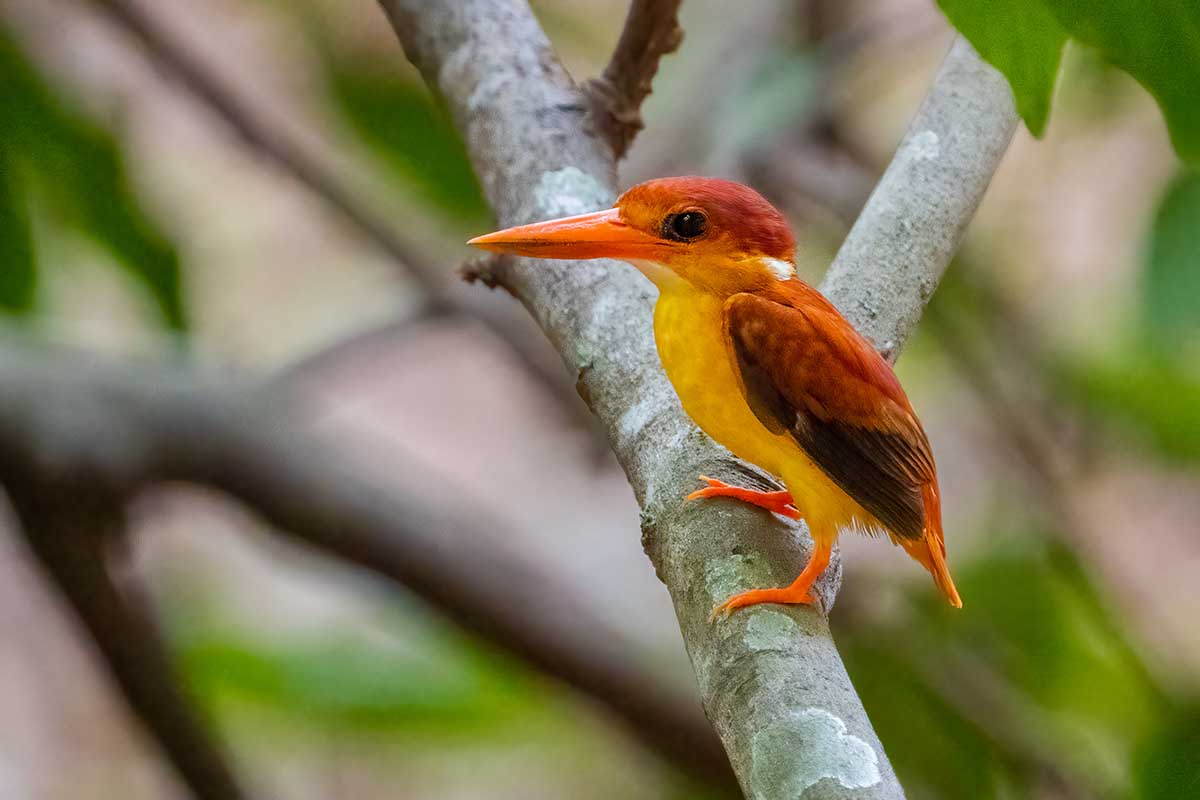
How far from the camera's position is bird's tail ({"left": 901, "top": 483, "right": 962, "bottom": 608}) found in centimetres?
152

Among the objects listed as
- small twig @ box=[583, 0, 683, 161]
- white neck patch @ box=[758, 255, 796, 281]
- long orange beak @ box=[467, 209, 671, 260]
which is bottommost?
long orange beak @ box=[467, 209, 671, 260]

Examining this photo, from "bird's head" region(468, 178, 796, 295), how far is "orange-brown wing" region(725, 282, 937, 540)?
115 mm

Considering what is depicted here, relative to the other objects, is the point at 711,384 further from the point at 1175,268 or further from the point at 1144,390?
the point at 1144,390

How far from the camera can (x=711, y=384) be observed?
1441mm

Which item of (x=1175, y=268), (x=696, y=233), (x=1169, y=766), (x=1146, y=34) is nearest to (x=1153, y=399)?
(x=1175, y=268)

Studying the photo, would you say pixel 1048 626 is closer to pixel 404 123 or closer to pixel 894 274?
pixel 894 274

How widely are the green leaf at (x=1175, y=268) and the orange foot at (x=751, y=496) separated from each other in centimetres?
80

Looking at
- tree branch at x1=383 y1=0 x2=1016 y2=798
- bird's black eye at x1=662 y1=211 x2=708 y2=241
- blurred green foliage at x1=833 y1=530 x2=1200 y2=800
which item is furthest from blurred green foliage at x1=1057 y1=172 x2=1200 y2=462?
bird's black eye at x1=662 y1=211 x2=708 y2=241

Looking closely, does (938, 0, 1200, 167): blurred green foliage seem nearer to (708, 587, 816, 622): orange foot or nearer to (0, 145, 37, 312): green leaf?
(708, 587, 816, 622): orange foot

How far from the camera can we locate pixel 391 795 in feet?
13.6

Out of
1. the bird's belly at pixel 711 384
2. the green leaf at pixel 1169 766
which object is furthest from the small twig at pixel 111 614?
the green leaf at pixel 1169 766

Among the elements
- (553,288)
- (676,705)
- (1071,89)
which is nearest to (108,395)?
(553,288)

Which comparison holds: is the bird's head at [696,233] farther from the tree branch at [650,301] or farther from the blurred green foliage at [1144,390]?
the blurred green foliage at [1144,390]

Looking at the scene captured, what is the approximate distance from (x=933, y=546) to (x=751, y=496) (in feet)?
0.79
